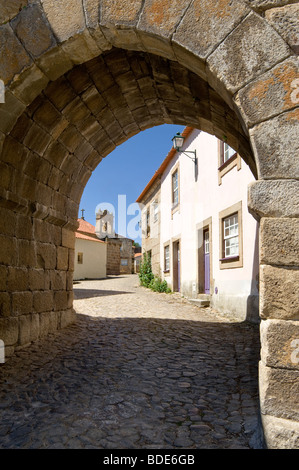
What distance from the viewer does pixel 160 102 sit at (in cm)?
468

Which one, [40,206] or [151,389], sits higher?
[40,206]

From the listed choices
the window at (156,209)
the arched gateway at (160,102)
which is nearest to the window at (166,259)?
the window at (156,209)

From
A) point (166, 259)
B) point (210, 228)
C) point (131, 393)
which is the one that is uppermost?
point (210, 228)

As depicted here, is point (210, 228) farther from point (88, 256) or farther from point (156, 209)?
point (88, 256)

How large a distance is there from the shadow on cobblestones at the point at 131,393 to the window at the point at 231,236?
2850mm

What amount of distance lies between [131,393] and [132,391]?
47mm

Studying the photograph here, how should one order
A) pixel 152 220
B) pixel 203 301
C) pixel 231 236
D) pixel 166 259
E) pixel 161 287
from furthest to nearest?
pixel 152 220 → pixel 166 259 → pixel 161 287 → pixel 203 301 → pixel 231 236

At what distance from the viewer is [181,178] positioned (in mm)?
12320

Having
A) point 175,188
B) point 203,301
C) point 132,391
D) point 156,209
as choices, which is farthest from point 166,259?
point 132,391

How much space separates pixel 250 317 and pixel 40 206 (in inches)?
175

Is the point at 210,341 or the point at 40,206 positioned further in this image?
the point at 210,341

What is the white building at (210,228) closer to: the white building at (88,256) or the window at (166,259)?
the window at (166,259)

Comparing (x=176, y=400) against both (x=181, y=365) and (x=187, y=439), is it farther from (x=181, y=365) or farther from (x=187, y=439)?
(x=181, y=365)

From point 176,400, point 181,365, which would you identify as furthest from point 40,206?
point 176,400
